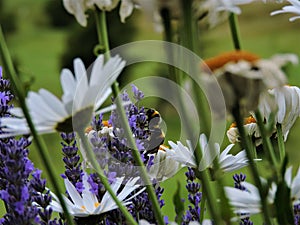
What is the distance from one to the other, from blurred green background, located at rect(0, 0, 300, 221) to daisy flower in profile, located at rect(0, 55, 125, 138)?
3.89 m

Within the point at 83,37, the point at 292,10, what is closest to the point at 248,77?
the point at 292,10

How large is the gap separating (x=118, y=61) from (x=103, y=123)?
0.65 ft

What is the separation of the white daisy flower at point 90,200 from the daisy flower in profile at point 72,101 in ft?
0.25

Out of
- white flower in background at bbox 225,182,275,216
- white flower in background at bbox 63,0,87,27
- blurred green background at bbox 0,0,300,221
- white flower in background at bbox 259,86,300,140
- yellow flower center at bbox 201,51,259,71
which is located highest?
blurred green background at bbox 0,0,300,221

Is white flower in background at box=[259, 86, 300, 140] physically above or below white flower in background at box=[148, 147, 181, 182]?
above

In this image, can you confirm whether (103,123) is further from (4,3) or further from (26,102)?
(4,3)

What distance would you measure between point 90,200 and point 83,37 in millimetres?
4122

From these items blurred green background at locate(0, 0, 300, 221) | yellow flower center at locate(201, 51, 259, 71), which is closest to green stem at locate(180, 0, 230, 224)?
yellow flower center at locate(201, 51, 259, 71)

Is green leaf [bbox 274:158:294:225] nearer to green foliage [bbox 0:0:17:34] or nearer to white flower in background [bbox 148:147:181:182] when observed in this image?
white flower in background [bbox 148:147:181:182]

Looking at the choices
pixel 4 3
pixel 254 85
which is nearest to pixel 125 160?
pixel 254 85

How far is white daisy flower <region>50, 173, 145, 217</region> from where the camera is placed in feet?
1.17

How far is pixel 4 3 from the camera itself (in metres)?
5.18

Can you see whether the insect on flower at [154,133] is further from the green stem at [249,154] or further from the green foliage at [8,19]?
the green foliage at [8,19]

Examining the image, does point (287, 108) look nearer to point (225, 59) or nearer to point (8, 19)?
point (225, 59)
